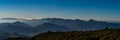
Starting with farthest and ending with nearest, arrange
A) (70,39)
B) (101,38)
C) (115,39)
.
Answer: (70,39)
(101,38)
(115,39)

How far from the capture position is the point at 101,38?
3862 centimetres

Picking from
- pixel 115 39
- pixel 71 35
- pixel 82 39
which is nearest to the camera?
pixel 115 39

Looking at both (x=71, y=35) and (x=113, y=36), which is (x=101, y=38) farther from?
(x=71, y=35)

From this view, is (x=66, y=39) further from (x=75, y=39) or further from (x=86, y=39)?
Result: (x=86, y=39)

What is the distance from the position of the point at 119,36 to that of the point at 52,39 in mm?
18192

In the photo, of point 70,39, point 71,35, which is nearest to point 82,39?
point 70,39

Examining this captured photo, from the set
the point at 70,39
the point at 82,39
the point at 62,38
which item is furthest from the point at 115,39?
the point at 62,38

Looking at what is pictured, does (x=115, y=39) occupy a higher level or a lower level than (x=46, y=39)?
higher

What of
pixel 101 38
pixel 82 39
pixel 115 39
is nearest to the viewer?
pixel 115 39

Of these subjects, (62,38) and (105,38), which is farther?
(62,38)

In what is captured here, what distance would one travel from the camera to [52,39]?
5156 cm

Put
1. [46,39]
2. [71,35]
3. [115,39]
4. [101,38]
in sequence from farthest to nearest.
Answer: [46,39] → [71,35] → [101,38] → [115,39]

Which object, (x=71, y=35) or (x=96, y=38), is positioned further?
(x=71, y=35)

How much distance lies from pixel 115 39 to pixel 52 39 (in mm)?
18361
